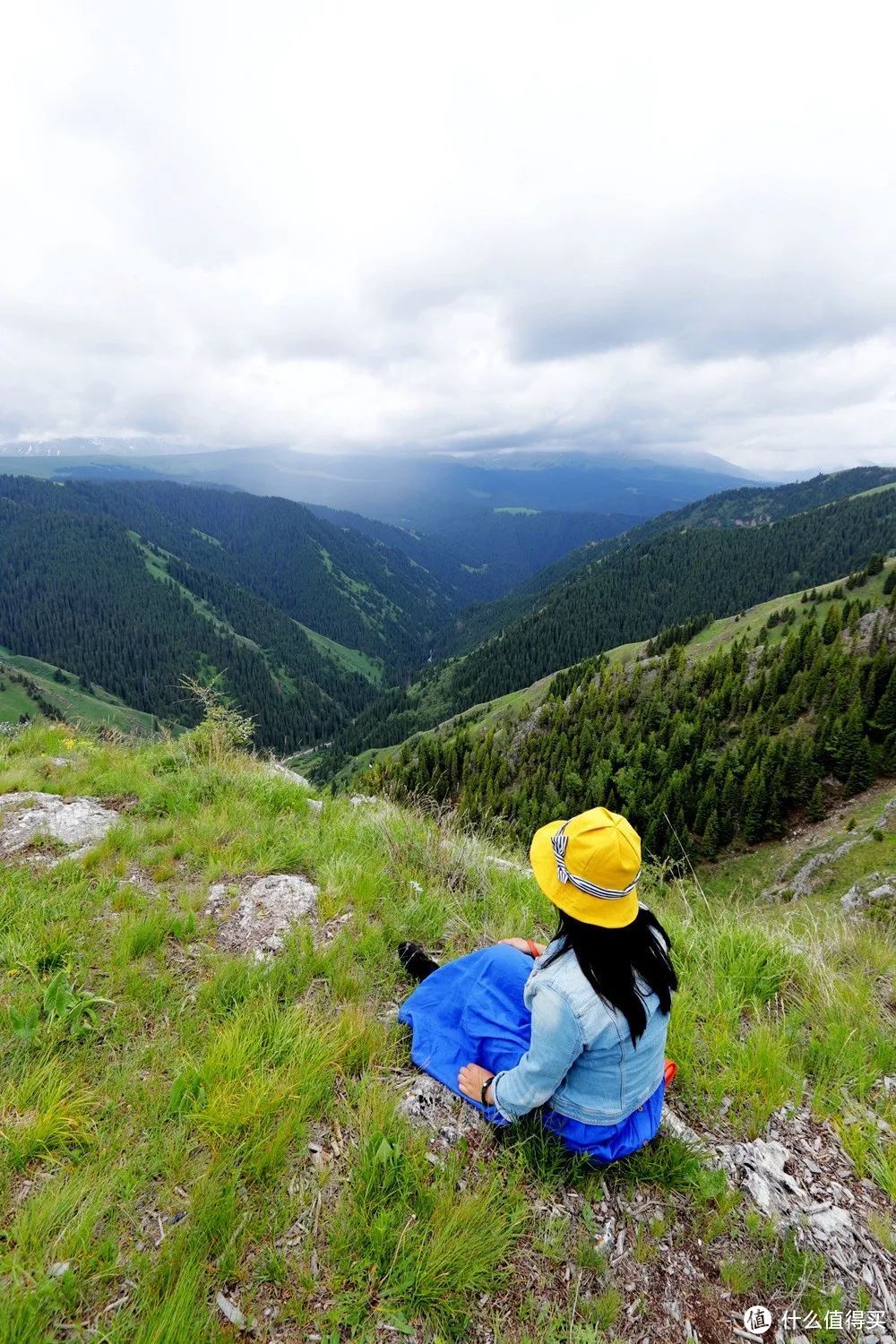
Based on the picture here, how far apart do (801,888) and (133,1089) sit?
1730 inches

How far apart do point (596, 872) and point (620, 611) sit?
188469 mm

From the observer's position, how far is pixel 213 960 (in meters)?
4.18

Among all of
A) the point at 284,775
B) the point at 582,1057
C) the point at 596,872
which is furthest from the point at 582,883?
the point at 284,775

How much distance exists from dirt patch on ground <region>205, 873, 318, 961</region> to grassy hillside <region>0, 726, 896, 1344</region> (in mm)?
143

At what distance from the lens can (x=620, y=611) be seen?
180m

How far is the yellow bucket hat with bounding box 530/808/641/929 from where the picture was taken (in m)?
2.83

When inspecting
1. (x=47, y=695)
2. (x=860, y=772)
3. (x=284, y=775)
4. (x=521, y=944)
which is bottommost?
(x=47, y=695)

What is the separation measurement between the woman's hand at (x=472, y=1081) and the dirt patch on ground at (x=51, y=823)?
4473 millimetres

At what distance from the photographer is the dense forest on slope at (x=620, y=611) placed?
161 meters

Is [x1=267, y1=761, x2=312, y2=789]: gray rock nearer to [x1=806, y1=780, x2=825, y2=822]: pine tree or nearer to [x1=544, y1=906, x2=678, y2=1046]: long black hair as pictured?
[x1=544, y1=906, x2=678, y2=1046]: long black hair

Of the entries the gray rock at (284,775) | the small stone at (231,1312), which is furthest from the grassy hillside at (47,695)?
the small stone at (231,1312)

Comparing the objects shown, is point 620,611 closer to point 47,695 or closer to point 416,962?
point 47,695

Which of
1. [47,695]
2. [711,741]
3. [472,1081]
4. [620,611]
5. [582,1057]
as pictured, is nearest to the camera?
[582,1057]

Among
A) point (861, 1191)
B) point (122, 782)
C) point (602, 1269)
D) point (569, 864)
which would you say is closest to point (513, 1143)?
point (602, 1269)
